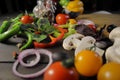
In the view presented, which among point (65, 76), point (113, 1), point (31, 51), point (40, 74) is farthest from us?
point (113, 1)

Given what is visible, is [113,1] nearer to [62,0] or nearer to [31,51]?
[62,0]

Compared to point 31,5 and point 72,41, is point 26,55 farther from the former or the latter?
point 31,5

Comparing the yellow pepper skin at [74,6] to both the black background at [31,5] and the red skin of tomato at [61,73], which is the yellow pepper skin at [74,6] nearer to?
the black background at [31,5]

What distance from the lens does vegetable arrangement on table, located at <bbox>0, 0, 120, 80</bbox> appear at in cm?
55

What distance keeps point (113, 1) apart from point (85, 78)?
1.16 metres

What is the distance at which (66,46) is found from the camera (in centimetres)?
79

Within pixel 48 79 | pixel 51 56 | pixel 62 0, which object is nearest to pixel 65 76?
pixel 48 79

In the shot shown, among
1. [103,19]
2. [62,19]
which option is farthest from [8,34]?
[103,19]

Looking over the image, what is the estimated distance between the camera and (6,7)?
1532mm

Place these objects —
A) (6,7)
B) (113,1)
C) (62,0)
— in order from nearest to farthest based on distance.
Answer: (62,0), (6,7), (113,1)

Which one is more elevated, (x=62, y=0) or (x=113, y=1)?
(x=62, y=0)

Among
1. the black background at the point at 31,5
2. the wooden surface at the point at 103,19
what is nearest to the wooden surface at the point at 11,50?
the wooden surface at the point at 103,19

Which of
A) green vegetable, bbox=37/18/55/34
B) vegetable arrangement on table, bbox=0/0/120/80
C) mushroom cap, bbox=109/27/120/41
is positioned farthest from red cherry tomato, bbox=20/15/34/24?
mushroom cap, bbox=109/27/120/41

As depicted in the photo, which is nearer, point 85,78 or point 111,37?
point 85,78
